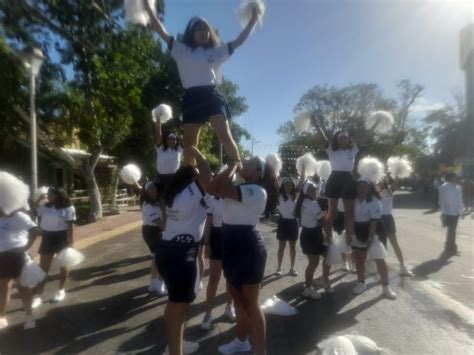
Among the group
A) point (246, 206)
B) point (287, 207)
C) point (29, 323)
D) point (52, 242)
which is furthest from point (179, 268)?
point (287, 207)

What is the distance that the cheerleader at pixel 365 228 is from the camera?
5.96 meters

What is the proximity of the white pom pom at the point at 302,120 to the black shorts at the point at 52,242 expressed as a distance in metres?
3.48

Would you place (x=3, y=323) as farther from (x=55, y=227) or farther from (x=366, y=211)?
(x=366, y=211)

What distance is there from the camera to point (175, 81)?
24.0 m

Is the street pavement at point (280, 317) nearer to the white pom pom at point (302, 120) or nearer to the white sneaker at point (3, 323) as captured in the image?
the white sneaker at point (3, 323)

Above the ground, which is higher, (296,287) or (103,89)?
(103,89)

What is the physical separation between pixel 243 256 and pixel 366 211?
10.7 feet

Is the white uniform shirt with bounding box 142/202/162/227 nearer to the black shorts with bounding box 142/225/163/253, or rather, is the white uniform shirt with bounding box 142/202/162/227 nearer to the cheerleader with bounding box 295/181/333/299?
the black shorts with bounding box 142/225/163/253

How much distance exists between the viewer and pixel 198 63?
11.8ft

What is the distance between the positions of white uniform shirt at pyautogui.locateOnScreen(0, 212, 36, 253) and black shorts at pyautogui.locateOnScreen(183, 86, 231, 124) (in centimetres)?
236

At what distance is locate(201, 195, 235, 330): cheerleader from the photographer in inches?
184

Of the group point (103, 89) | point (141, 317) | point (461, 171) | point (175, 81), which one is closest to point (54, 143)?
point (103, 89)

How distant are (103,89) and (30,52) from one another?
5707 mm

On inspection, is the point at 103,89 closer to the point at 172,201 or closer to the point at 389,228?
the point at 389,228
